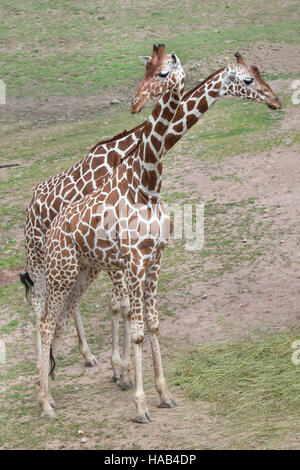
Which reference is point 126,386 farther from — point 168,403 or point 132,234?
point 132,234

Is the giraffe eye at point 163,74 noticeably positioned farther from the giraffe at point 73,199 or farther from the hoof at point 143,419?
the hoof at point 143,419

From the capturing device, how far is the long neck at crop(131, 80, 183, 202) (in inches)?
267

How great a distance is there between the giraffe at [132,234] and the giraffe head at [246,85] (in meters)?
1.16

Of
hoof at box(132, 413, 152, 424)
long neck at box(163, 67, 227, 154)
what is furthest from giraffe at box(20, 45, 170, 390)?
hoof at box(132, 413, 152, 424)

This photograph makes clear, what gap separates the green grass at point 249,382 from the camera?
259 inches

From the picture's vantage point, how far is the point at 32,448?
267 inches

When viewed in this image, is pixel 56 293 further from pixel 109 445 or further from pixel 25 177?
pixel 25 177

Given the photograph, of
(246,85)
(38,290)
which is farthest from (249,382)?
(246,85)

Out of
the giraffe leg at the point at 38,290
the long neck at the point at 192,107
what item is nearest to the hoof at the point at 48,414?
the giraffe leg at the point at 38,290

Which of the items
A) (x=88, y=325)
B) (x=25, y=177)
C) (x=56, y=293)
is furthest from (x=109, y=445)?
(x=25, y=177)

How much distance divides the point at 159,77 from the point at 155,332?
2.56 meters

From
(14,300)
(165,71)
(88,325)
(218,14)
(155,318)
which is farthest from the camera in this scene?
(218,14)

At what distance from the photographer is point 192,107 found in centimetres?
743

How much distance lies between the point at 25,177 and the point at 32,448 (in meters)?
9.39
